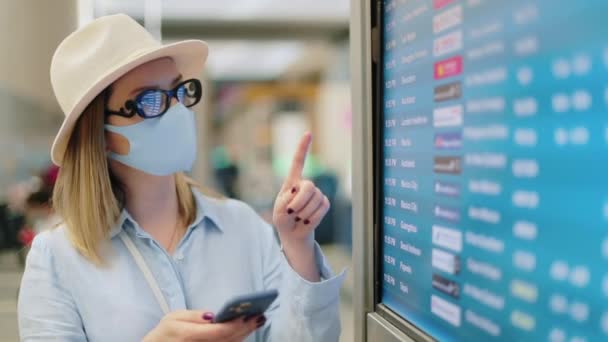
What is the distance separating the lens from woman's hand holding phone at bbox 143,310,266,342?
3.39 ft

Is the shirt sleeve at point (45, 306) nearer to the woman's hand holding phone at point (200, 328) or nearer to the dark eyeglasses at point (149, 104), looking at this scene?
the woman's hand holding phone at point (200, 328)

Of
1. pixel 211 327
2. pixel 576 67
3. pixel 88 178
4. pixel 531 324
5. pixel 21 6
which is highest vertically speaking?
pixel 21 6

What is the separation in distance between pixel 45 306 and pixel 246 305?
0.57 metres

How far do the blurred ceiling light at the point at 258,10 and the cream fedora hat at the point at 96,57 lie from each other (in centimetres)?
466

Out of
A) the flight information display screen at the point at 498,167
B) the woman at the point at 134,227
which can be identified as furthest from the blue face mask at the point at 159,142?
the flight information display screen at the point at 498,167

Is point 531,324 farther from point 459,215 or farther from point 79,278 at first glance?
point 79,278

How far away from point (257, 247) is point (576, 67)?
42.2 inches

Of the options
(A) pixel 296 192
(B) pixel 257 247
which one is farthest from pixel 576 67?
(B) pixel 257 247

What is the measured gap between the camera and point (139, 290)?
1.29 m

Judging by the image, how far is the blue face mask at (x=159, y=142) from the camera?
4.23 ft

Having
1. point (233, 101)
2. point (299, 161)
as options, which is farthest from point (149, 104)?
point (233, 101)

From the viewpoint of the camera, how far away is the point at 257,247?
1.46 m

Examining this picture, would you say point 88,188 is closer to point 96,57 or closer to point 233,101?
point 96,57

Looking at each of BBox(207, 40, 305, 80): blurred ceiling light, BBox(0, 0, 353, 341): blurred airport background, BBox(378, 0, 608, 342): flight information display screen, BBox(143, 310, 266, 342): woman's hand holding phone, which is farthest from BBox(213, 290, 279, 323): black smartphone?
BBox(207, 40, 305, 80): blurred ceiling light
